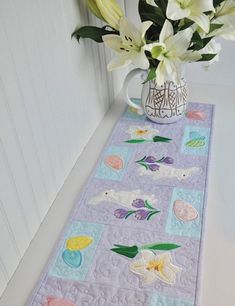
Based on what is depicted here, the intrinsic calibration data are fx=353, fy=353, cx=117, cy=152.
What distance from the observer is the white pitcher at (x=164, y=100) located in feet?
2.96

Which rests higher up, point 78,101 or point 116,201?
point 78,101

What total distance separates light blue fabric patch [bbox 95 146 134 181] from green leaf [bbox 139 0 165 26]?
0.31 meters

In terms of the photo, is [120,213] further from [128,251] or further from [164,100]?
[164,100]

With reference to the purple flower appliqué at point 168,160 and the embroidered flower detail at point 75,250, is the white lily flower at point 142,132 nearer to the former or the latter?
the purple flower appliqué at point 168,160

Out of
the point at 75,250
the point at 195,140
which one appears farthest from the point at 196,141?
the point at 75,250

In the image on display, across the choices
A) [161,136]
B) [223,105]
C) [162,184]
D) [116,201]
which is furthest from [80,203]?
[223,105]

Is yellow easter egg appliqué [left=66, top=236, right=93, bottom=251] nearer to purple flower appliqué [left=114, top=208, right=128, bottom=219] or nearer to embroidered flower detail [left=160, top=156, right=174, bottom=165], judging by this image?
purple flower appliqué [left=114, top=208, right=128, bottom=219]

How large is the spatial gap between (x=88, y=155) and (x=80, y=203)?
0.17 m

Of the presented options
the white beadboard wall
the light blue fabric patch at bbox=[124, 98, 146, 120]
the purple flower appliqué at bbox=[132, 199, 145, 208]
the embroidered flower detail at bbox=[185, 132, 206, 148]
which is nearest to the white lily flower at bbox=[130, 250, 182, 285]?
the purple flower appliqué at bbox=[132, 199, 145, 208]

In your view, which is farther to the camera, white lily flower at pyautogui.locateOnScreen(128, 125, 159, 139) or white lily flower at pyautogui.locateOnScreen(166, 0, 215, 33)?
white lily flower at pyautogui.locateOnScreen(128, 125, 159, 139)

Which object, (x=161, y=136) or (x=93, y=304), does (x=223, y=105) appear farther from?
(x=93, y=304)

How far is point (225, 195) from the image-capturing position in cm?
73

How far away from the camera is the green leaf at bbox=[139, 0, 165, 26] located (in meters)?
0.81

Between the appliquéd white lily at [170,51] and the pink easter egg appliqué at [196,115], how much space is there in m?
0.21
